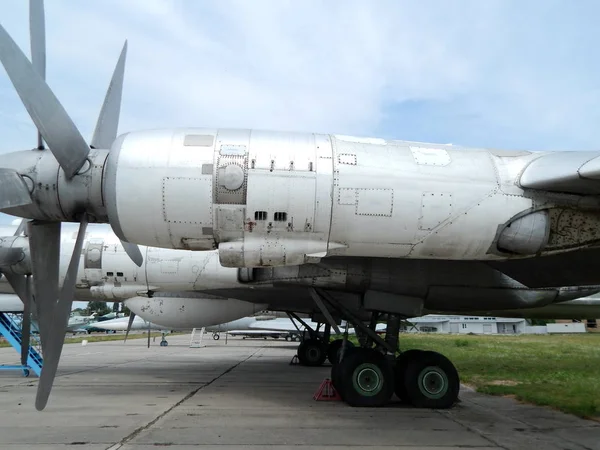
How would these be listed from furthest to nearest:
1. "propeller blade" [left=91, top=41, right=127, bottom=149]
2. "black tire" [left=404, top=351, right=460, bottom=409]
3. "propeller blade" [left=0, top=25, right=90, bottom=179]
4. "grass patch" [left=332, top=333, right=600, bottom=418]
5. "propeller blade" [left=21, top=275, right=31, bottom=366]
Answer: "propeller blade" [left=21, top=275, right=31, bottom=366]
"grass patch" [left=332, top=333, right=600, bottom=418]
"black tire" [left=404, top=351, right=460, bottom=409]
"propeller blade" [left=91, top=41, right=127, bottom=149]
"propeller blade" [left=0, top=25, right=90, bottom=179]

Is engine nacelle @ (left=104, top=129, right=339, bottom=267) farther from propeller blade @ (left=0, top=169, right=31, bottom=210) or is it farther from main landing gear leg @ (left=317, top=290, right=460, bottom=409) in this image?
main landing gear leg @ (left=317, top=290, right=460, bottom=409)

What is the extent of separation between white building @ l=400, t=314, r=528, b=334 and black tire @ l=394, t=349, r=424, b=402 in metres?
66.1

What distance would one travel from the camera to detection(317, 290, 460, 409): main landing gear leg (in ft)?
26.1

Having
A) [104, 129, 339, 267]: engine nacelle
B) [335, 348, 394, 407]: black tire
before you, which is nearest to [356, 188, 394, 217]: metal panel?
[104, 129, 339, 267]: engine nacelle

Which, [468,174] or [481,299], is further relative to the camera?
[481,299]

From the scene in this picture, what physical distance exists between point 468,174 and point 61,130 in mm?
5186

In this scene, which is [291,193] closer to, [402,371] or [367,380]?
[367,380]

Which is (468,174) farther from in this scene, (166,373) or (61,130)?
(166,373)

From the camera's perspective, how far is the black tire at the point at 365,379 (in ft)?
26.1

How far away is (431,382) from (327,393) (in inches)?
75.8

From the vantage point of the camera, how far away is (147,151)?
6.15m

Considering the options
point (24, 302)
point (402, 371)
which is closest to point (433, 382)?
point (402, 371)

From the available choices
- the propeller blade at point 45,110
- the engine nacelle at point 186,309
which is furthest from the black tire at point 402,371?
the engine nacelle at point 186,309

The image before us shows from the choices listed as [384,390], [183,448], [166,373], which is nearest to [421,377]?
[384,390]
